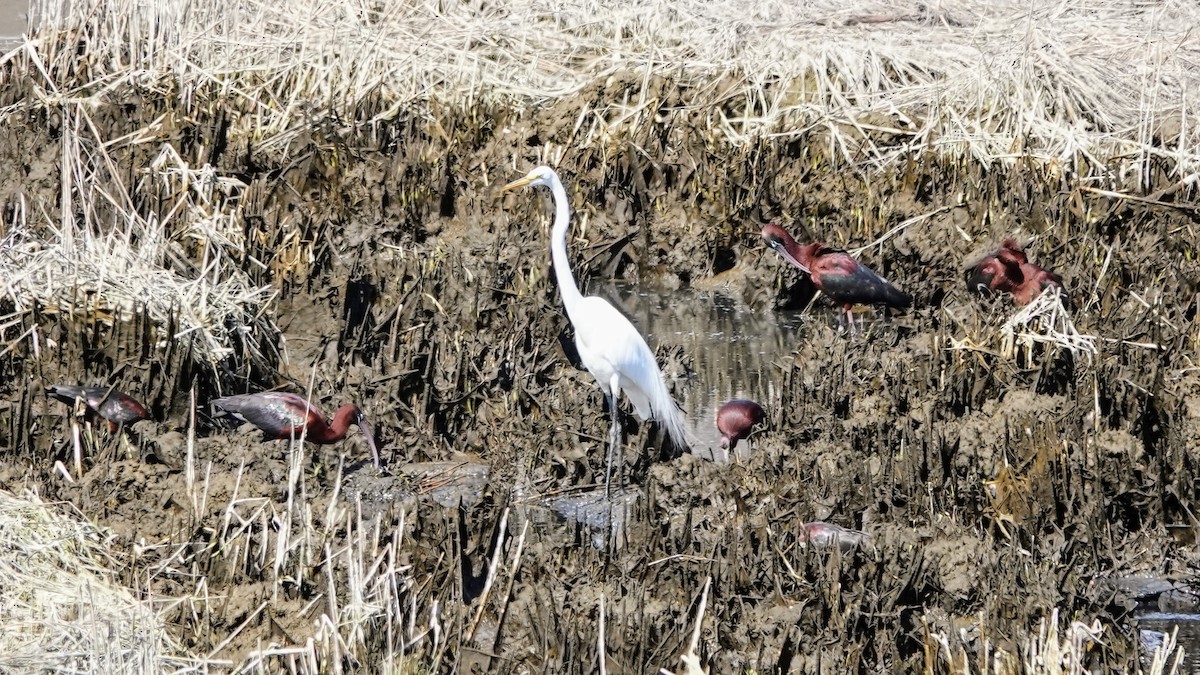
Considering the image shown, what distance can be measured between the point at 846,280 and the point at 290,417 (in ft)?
10.8

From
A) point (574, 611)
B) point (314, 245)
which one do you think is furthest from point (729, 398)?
point (574, 611)

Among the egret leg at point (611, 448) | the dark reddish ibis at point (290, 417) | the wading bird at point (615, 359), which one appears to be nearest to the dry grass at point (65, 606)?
the dark reddish ibis at point (290, 417)

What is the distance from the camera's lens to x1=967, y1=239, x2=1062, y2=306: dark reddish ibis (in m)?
Result: 7.48

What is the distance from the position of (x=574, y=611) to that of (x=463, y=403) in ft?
6.67

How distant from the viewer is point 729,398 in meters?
7.60

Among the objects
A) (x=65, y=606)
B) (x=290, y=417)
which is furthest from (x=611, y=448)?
(x=65, y=606)

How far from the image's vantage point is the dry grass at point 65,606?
4.30 metres

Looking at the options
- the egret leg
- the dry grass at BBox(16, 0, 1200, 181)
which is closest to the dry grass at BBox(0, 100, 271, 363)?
the egret leg

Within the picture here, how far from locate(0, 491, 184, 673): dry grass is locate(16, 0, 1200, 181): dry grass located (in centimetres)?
525

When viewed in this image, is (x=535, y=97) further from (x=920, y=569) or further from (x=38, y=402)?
(x=920, y=569)

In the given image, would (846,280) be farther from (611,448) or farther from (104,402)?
(104,402)

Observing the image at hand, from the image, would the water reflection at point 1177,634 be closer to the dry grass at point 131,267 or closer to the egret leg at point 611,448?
the egret leg at point 611,448

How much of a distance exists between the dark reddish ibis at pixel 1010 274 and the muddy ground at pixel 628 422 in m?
0.20

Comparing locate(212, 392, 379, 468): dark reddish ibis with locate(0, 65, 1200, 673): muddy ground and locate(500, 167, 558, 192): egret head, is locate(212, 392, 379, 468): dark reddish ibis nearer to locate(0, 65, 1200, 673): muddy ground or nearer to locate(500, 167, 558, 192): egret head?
locate(0, 65, 1200, 673): muddy ground
